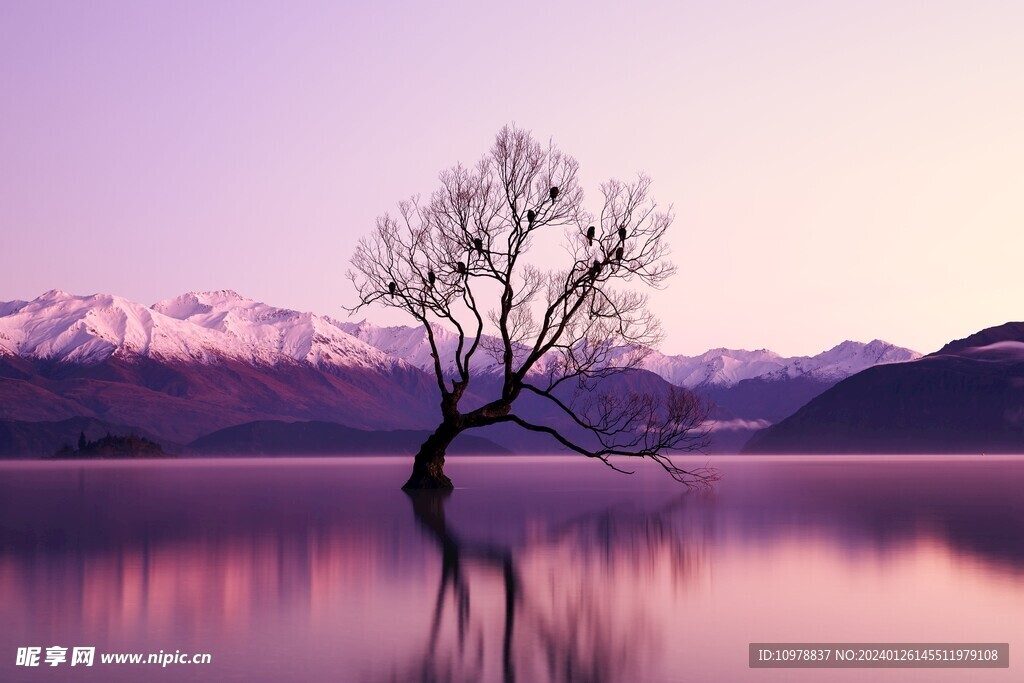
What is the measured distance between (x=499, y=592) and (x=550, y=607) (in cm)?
181

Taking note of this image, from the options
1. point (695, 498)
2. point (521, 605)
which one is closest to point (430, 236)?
point (695, 498)

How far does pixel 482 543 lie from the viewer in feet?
86.1

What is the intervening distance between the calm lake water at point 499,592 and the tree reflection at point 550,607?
0.05 meters

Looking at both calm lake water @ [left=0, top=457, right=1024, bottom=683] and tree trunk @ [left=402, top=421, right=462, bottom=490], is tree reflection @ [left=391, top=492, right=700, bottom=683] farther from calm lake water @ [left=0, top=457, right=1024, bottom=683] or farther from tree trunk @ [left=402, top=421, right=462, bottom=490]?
tree trunk @ [left=402, top=421, right=462, bottom=490]

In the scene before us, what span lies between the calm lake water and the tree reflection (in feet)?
0.18

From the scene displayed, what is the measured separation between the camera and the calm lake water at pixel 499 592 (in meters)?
12.7

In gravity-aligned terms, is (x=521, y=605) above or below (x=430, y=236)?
below

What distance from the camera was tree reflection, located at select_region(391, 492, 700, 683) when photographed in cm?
1241

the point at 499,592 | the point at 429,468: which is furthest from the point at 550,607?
the point at 429,468

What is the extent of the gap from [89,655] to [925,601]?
11.9 m

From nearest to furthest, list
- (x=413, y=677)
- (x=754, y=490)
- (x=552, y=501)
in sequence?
1. (x=413, y=677)
2. (x=552, y=501)
3. (x=754, y=490)

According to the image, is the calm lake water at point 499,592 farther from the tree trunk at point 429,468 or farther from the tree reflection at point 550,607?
the tree trunk at point 429,468

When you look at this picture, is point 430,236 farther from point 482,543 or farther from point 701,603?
point 701,603

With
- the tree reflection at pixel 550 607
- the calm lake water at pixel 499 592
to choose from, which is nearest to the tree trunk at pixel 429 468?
the calm lake water at pixel 499 592
